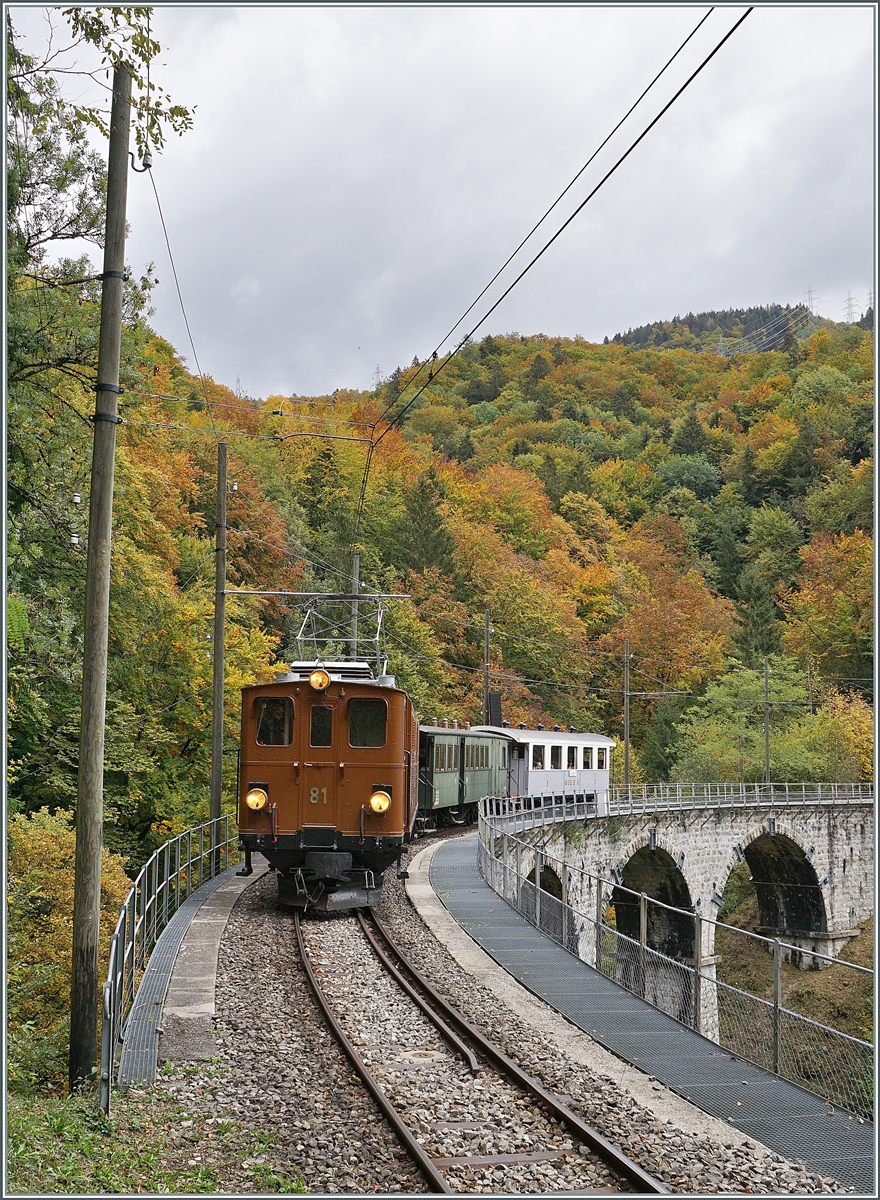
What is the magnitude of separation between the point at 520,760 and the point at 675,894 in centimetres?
1244

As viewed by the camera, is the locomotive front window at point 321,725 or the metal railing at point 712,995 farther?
the locomotive front window at point 321,725

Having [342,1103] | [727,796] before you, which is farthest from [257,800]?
[727,796]

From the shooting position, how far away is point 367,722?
1503 centimetres

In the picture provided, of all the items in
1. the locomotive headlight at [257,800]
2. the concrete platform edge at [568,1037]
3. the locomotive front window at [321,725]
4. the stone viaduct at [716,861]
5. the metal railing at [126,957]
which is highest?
the locomotive front window at [321,725]

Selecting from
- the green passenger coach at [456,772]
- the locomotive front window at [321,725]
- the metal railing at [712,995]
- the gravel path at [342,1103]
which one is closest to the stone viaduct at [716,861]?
the green passenger coach at [456,772]

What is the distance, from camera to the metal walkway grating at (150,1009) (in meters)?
8.26

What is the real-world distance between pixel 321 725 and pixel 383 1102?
7785 mm

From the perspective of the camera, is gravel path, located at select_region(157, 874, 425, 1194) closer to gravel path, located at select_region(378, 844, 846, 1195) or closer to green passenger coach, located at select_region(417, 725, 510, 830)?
gravel path, located at select_region(378, 844, 846, 1195)

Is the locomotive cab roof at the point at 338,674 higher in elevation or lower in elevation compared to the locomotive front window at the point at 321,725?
higher

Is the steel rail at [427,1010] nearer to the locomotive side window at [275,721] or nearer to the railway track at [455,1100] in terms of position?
the railway track at [455,1100]

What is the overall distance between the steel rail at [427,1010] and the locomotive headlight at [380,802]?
5.30 feet

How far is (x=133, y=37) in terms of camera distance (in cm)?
845

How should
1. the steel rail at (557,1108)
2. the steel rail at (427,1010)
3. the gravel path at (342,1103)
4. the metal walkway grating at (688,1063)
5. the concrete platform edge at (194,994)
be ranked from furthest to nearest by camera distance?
1. the concrete platform edge at (194,994)
2. the steel rail at (427,1010)
3. the metal walkway grating at (688,1063)
4. the gravel path at (342,1103)
5. the steel rail at (557,1108)

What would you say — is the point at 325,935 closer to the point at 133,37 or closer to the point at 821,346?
the point at 133,37
